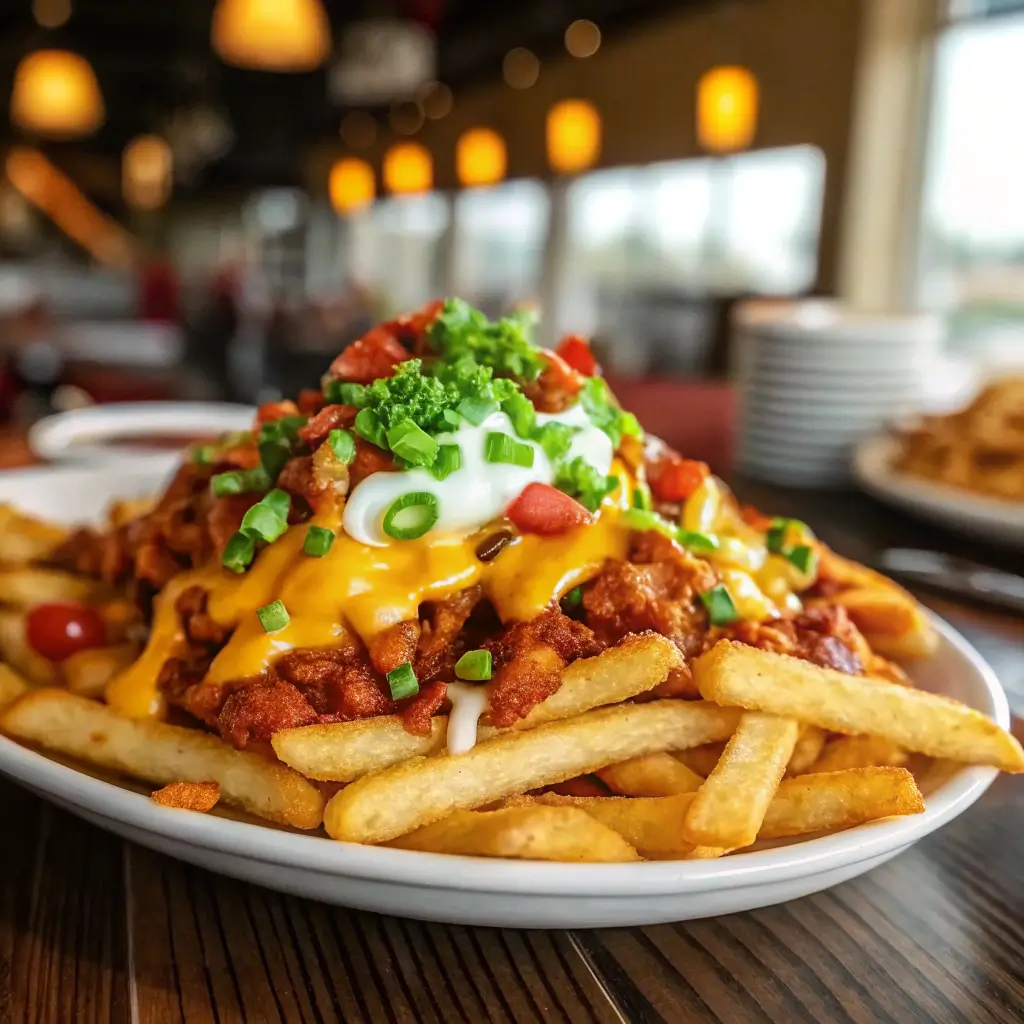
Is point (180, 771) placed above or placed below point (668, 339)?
above

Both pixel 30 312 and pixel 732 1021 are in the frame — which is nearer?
pixel 732 1021

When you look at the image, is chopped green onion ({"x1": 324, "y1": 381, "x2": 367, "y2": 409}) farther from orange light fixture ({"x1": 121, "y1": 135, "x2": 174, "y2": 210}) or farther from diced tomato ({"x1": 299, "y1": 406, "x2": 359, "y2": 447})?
orange light fixture ({"x1": 121, "y1": 135, "x2": 174, "y2": 210})

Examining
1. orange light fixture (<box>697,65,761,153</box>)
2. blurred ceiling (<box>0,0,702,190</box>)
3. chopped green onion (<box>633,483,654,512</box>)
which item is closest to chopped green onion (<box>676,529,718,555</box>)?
chopped green onion (<box>633,483,654,512</box>)

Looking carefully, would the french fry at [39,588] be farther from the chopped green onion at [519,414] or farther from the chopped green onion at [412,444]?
the chopped green onion at [519,414]

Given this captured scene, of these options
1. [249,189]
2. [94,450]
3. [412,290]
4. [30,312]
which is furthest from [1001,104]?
[249,189]

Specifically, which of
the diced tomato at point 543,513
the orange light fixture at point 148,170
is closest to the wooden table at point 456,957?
the diced tomato at point 543,513

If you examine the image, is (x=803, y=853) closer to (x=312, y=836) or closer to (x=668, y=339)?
(x=312, y=836)
